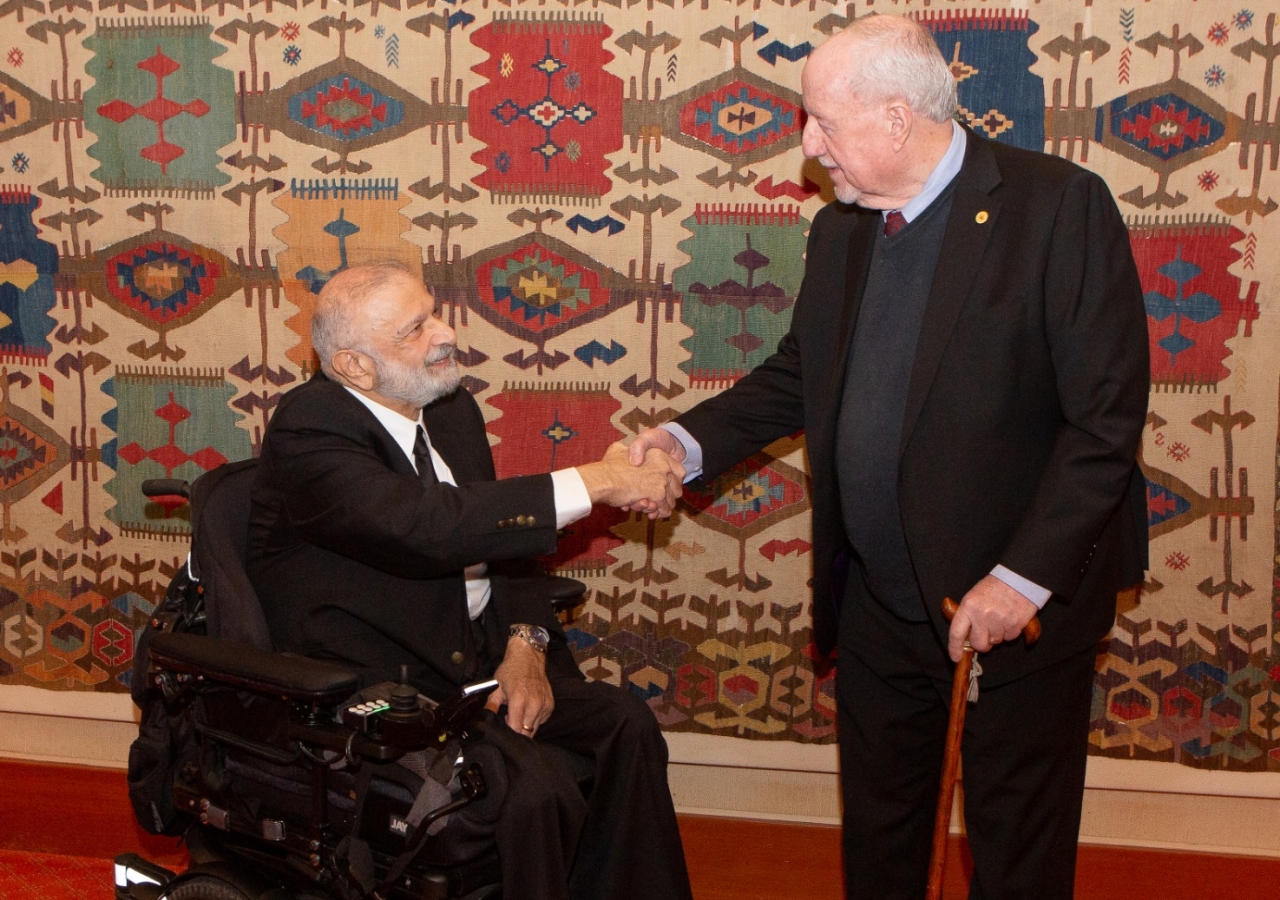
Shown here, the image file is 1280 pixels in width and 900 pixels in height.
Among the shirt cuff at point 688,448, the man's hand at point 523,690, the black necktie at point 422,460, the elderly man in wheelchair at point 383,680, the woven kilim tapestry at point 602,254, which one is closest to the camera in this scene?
the elderly man in wheelchair at point 383,680

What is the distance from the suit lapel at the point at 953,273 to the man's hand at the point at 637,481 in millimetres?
558

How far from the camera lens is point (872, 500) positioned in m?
2.08

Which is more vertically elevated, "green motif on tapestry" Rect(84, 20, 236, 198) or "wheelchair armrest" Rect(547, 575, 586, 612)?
"green motif on tapestry" Rect(84, 20, 236, 198)

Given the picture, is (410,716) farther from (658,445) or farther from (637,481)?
(658,445)

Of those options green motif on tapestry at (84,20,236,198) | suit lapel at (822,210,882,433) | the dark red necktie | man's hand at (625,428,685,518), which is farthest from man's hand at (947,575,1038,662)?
green motif on tapestry at (84,20,236,198)

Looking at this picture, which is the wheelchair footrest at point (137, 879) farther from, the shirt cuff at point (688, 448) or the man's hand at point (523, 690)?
the shirt cuff at point (688, 448)

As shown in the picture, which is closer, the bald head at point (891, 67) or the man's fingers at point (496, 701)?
the bald head at point (891, 67)

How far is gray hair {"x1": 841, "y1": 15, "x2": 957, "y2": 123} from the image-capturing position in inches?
77.2

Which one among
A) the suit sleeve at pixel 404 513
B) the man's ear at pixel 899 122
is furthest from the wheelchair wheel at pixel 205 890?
the man's ear at pixel 899 122

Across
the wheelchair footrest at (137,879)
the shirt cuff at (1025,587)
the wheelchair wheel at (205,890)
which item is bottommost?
the wheelchair footrest at (137,879)

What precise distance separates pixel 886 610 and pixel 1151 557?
3.38 ft

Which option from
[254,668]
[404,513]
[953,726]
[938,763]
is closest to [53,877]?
[254,668]

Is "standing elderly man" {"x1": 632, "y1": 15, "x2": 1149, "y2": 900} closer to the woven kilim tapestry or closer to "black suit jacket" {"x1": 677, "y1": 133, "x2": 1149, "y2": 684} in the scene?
"black suit jacket" {"x1": 677, "y1": 133, "x2": 1149, "y2": 684}

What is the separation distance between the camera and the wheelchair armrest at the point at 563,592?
8.13ft
